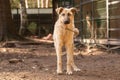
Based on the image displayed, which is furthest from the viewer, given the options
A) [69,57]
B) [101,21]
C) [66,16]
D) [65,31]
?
[101,21]

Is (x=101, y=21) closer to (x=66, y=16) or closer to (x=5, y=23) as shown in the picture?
(x=5, y=23)

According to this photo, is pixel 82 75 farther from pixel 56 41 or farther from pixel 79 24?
pixel 79 24

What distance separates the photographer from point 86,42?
1677cm

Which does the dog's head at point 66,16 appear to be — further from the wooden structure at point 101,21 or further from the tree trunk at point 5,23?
the tree trunk at point 5,23

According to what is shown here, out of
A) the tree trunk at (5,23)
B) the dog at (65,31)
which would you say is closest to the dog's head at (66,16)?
the dog at (65,31)

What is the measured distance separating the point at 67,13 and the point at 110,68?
7.65 ft

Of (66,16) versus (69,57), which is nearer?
(66,16)

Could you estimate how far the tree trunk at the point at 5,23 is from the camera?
18375mm

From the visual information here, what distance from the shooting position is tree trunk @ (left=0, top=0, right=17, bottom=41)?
18375 millimetres

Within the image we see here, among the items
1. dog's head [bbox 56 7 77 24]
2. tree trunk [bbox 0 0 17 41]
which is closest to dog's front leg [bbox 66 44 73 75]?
dog's head [bbox 56 7 77 24]

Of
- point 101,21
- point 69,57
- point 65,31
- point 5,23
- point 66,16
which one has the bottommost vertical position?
point 69,57

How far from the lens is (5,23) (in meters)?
18.6

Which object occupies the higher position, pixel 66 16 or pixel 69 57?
pixel 66 16

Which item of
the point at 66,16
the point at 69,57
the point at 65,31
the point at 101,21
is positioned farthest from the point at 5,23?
the point at 66,16
